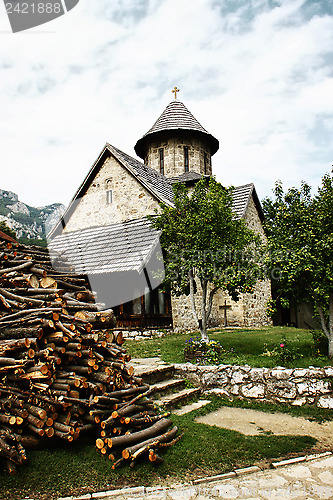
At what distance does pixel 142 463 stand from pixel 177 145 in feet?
57.6

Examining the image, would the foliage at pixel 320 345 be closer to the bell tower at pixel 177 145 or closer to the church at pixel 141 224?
the church at pixel 141 224

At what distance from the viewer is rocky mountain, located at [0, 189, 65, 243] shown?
56.0m

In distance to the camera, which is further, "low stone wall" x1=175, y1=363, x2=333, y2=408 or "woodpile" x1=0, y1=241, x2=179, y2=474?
"low stone wall" x1=175, y1=363, x2=333, y2=408

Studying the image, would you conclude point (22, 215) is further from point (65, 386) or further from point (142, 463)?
point (142, 463)

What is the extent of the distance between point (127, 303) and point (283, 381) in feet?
24.9

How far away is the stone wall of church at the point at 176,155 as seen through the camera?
63.6 ft

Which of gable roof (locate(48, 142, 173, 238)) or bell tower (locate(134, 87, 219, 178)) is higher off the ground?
bell tower (locate(134, 87, 219, 178))

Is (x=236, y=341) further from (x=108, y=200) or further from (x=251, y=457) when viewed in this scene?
(x=108, y=200)

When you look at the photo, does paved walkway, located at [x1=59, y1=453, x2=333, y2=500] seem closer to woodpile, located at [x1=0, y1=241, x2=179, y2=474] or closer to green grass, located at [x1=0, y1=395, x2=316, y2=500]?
green grass, located at [x1=0, y1=395, x2=316, y2=500]

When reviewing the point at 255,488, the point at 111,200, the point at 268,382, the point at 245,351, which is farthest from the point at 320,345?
the point at 111,200

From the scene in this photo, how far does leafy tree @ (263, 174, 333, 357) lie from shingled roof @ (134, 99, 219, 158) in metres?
12.5

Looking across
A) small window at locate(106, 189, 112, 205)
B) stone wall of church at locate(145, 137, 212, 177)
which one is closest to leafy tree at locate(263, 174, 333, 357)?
small window at locate(106, 189, 112, 205)

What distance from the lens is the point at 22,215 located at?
6850 centimetres

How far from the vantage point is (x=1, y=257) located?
236 inches
